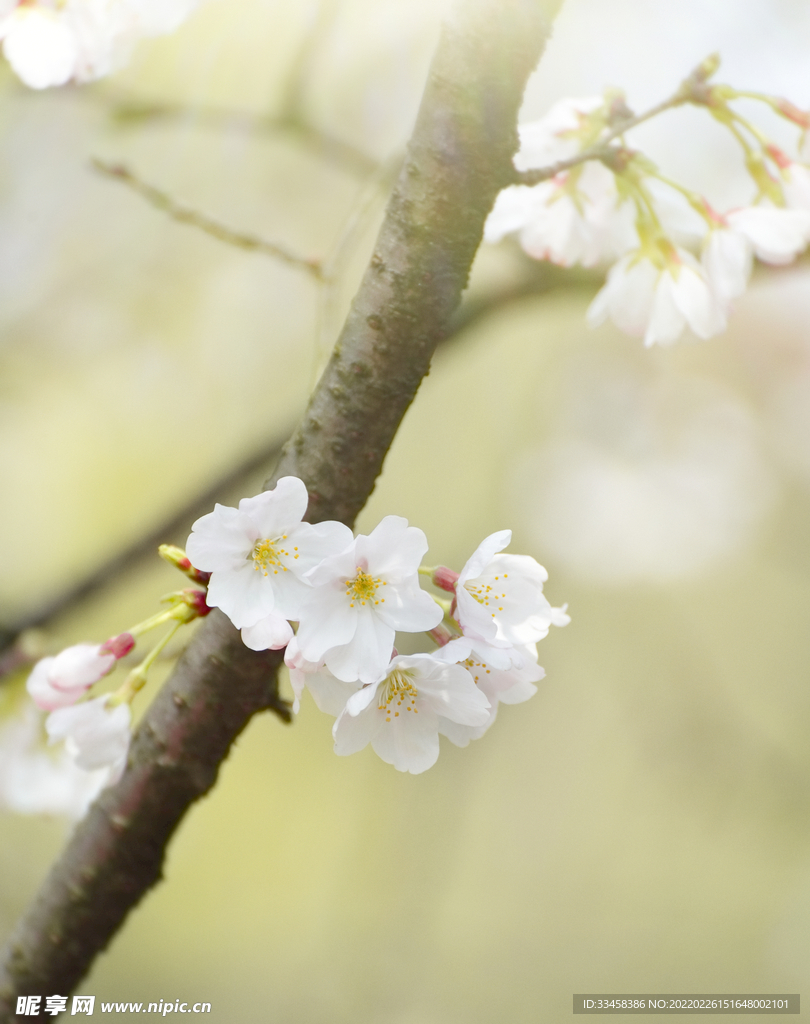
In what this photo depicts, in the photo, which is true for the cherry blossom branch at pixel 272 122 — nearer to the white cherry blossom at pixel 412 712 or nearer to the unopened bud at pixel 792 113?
the unopened bud at pixel 792 113

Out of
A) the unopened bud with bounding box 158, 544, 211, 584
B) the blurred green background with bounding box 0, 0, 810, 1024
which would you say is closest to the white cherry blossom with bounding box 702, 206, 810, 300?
the unopened bud with bounding box 158, 544, 211, 584

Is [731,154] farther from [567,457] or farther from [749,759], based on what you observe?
[749,759]

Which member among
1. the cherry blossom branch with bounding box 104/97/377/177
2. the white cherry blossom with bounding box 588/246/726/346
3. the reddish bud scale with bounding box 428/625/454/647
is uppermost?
the cherry blossom branch with bounding box 104/97/377/177

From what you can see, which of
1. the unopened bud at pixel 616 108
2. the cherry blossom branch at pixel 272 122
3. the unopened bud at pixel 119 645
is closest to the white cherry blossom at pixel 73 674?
the unopened bud at pixel 119 645

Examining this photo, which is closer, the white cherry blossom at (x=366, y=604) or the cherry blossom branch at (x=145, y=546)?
the white cherry blossom at (x=366, y=604)

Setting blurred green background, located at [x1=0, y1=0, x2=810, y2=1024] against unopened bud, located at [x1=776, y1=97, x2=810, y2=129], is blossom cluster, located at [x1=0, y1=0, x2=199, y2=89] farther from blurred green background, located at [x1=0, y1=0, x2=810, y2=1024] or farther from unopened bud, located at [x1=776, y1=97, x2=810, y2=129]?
blurred green background, located at [x1=0, y1=0, x2=810, y2=1024]

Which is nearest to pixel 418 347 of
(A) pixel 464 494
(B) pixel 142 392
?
(A) pixel 464 494

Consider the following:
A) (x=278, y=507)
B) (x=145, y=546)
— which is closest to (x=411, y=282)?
(x=278, y=507)
